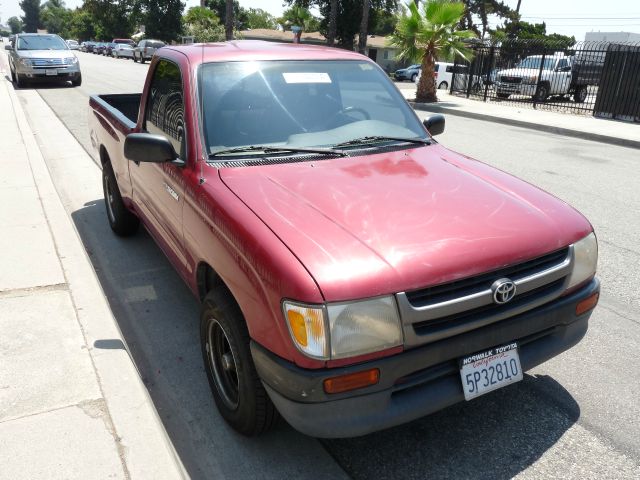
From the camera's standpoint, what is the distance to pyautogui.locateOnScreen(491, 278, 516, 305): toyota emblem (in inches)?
90.0

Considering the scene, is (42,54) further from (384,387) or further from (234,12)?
(234,12)

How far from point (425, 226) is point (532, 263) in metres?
0.50

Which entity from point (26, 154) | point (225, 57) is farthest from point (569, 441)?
point (26, 154)

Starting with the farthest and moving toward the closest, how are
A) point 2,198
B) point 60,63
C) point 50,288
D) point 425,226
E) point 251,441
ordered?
point 60,63 < point 2,198 < point 50,288 < point 251,441 < point 425,226

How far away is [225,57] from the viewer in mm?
3527

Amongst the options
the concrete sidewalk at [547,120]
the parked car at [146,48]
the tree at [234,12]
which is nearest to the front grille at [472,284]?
the concrete sidewalk at [547,120]

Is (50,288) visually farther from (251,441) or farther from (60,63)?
(60,63)

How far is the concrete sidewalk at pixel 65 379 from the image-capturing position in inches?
A: 98.6

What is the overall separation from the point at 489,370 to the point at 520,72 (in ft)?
70.3

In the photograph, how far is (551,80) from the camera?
2089cm

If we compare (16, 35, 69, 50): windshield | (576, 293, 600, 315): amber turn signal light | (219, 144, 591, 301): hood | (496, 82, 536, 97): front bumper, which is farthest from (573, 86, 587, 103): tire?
(576, 293, 600, 315): amber turn signal light

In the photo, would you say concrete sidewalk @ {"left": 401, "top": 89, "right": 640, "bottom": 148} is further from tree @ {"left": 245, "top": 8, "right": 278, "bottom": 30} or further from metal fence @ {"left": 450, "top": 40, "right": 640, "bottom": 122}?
tree @ {"left": 245, "top": 8, "right": 278, "bottom": 30}

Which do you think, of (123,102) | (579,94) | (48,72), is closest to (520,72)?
(579,94)

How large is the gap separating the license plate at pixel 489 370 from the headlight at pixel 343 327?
456mm
